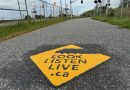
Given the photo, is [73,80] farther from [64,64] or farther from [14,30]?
[14,30]

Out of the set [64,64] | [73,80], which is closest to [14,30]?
[64,64]

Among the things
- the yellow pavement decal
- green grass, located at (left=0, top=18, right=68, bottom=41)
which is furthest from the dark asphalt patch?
green grass, located at (left=0, top=18, right=68, bottom=41)

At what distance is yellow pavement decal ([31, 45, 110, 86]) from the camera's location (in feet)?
10.0

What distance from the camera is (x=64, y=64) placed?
143 inches

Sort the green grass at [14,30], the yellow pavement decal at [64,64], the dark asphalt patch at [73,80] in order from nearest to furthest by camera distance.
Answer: the dark asphalt patch at [73,80], the yellow pavement decal at [64,64], the green grass at [14,30]

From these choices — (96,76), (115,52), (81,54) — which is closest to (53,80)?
(96,76)

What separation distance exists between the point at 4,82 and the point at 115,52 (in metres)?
2.63

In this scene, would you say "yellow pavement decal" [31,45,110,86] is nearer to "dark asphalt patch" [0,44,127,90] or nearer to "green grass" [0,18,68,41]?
"dark asphalt patch" [0,44,127,90]

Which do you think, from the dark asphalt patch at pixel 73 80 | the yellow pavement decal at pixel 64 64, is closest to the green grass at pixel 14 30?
the yellow pavement decal at pixel 64 64

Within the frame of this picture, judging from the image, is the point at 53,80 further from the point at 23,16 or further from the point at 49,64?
the point at 23,16

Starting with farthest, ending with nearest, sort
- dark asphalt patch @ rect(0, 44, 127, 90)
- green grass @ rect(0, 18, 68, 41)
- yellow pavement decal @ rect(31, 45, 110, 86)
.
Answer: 1. green grass @ rect(0, 18, 68, 41)
2. yellow pavement decal @ rect(31, 45, 110, 86)
3. dark asphalt patch @ rect(0, 44, 127, 90)

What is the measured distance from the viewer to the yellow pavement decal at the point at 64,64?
3.06 meters

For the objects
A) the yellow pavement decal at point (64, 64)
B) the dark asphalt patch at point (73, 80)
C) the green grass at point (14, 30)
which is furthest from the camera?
A: the green grass at point (14, 30)

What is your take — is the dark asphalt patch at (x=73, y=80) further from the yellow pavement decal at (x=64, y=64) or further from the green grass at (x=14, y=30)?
the green grass at (x=14, y=30)
